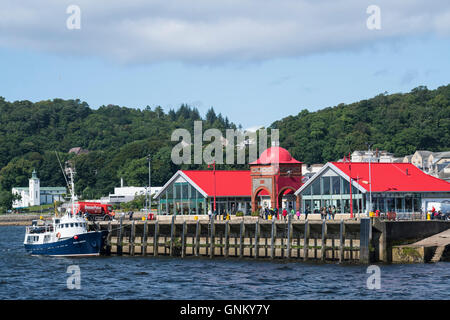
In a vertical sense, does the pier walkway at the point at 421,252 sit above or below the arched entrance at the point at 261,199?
below

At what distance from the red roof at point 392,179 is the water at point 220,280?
19926 mm

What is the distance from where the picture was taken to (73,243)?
279 feet

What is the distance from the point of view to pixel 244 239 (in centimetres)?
7831

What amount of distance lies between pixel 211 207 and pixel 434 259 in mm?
39470

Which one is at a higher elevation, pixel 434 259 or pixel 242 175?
pixel 242 175

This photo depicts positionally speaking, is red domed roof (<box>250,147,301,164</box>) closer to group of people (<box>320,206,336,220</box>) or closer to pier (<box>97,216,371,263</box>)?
group of people (<box>320,206,336,220</box>)

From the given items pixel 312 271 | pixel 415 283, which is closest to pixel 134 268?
pixel 312 271

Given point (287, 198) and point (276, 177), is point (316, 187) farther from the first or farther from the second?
point (287, 198)

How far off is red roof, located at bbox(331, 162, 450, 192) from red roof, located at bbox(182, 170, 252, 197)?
19.0m

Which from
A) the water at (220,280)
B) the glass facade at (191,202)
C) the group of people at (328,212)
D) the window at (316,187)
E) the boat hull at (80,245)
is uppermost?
the window at (316,187)

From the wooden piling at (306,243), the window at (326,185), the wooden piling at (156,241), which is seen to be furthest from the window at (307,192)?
the wooden piling at (306,243)

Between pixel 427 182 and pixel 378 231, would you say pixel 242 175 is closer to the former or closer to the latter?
pixel 427 182

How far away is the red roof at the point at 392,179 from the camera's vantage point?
88.5 m

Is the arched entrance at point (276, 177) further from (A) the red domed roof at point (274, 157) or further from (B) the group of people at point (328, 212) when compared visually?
(B) the group of people at point (328, 212)
